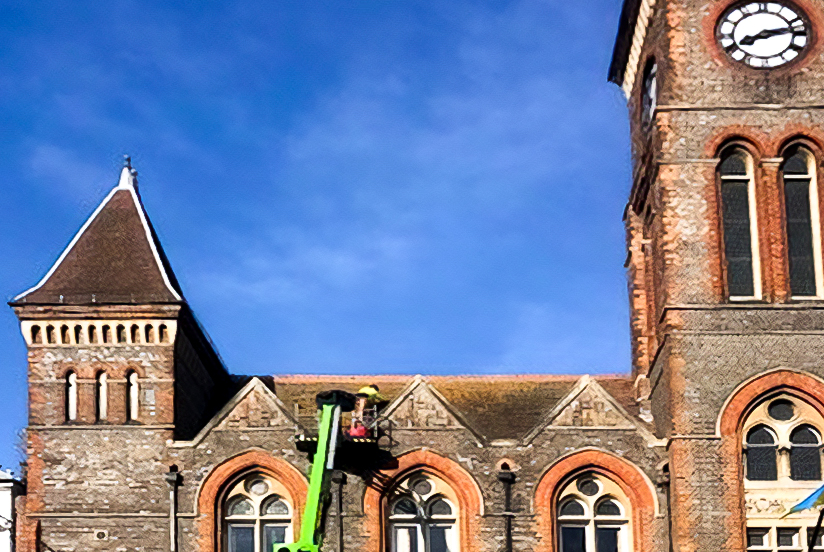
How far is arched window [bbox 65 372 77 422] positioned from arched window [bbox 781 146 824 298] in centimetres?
1771

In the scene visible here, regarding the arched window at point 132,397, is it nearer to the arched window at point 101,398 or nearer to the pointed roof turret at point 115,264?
the arched window at point 101,398

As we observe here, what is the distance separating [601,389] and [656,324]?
8.40 feet

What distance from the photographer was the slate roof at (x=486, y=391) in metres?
46.2

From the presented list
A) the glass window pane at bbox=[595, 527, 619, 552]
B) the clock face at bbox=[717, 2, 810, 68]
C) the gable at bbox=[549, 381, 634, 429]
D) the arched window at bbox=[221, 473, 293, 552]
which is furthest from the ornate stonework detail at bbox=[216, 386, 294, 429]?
the clock face at bbox=[717, 2, 810, 68]

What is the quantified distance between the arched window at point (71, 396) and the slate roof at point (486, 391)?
18.8 feet

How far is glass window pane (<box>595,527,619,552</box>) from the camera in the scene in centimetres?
4300

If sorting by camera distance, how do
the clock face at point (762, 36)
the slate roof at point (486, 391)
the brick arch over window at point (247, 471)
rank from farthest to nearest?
the slate roof at point (486, 391)
the clock face at point (762, 36)
the brick arch over window at point (247, 471)

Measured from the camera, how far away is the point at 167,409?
43656 millimetres

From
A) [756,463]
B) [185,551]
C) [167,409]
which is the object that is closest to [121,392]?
[167,409]

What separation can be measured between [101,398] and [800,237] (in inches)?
694

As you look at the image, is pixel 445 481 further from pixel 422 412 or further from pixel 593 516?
pixel 593 516

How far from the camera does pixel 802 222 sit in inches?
1706

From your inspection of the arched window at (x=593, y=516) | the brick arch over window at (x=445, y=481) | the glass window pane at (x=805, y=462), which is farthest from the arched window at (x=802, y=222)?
the brick arch over window at (x=445, y=481)

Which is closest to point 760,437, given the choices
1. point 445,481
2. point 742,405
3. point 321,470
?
→ point 742,405
